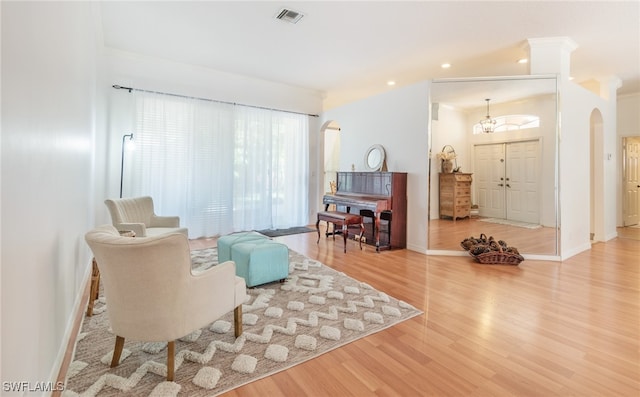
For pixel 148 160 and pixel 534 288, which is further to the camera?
pixel 148 160

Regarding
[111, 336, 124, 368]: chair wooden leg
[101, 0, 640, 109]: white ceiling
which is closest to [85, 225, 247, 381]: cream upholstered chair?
[111, 336, 124, 368]: chair wooden leg

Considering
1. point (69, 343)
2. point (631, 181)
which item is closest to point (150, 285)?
point (69, 343)

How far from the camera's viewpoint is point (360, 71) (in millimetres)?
5441

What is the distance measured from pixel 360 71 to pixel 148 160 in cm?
396

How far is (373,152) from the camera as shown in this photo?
5379 mm

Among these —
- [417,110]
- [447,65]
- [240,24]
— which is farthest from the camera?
[447,65]

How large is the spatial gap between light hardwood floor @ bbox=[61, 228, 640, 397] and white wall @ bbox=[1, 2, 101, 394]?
1.01 metres

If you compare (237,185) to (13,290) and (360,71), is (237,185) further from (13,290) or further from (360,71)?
(13,290)

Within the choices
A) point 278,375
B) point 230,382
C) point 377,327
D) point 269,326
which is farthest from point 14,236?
point 377,327

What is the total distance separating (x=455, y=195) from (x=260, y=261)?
3.28 m

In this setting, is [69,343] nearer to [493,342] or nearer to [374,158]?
[493,342]

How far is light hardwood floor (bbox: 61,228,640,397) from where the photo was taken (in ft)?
5.36

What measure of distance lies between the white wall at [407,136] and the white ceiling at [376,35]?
25.5 inches

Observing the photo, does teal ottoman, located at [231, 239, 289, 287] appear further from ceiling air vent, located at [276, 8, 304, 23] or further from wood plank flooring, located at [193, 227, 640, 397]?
ceiling air vent, located at [276, 8, 304, 23]
